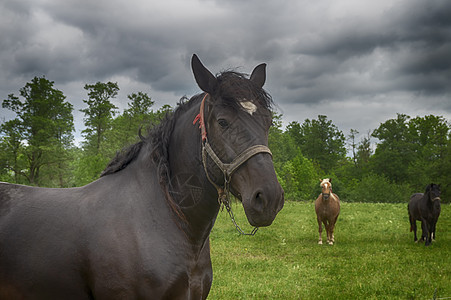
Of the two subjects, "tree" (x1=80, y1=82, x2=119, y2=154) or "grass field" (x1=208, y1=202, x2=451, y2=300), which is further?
"tree" (x1=80, y1=82, x2=119, y2=154)

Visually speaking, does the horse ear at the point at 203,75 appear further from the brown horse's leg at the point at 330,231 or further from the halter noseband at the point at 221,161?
the brown horse's leg at the point at 330,231

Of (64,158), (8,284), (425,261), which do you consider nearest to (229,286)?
(8,284)

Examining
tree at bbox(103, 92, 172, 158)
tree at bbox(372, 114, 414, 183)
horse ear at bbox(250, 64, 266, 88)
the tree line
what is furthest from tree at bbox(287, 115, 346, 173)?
horse ear at bbox(250, 64, 266, 88)

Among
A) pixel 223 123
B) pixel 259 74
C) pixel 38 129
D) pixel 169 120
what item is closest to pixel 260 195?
pixel 223 123

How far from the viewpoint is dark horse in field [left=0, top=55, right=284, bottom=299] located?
2.19m

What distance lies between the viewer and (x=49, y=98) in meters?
29.4

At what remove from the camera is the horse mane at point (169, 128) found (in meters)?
2.36

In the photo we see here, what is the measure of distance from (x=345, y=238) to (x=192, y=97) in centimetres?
1238

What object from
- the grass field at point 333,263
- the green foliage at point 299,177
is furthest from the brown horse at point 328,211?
the green foliage at point 299,177

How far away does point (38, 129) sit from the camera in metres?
28.0

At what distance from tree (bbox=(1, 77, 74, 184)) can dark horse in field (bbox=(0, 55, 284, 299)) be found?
27626 millimetres

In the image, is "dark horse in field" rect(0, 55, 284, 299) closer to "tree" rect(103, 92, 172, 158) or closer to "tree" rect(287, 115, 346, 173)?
"tree" rect(103, 92, 172, 158)

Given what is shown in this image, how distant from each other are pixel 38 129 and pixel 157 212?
30462 mm

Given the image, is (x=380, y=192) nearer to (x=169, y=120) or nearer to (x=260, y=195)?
(x=169, y=120)
